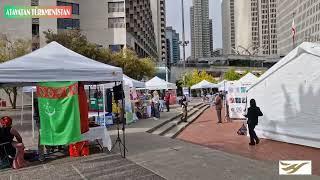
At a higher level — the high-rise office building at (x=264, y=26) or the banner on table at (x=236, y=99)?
the high-rise office building at (x=264, y=26)

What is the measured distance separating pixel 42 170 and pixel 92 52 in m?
43.3

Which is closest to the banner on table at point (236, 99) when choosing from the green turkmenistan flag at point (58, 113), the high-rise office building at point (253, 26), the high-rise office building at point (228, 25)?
the green turkmenistan flag at point (58, 113)

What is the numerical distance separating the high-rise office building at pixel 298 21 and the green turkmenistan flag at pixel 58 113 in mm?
117022

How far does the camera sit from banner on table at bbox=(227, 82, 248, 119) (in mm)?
26938

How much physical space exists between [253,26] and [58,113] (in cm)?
13813

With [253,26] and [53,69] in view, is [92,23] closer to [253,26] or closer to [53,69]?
[253,26]

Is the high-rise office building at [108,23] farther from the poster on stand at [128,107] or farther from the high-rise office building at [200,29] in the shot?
the high-rise office building at [200,29]

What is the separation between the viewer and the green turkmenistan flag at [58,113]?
38.9 feet

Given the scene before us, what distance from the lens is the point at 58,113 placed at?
12.0 m

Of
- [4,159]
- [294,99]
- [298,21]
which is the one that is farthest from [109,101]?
[298,21]

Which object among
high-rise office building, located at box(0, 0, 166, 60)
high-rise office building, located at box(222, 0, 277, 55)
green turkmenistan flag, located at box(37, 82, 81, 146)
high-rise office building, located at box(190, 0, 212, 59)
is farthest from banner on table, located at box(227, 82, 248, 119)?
high-rise office building, located at box(190, 0, 212, 59)

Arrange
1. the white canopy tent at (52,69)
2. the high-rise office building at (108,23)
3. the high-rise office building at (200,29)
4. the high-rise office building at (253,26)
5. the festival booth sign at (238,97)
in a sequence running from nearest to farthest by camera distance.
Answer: the white canopy tent at (52,69)
the festival booth sign at (238,97)
the high-rise office building at (108,23)
the high-rise office building at (253,26)
the high-rise office building at (200,29)

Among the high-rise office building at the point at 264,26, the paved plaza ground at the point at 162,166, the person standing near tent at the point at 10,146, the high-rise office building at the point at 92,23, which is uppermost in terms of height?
the high-rise office building at the point at 264,26

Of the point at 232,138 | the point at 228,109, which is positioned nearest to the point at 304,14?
the point at 228,109
